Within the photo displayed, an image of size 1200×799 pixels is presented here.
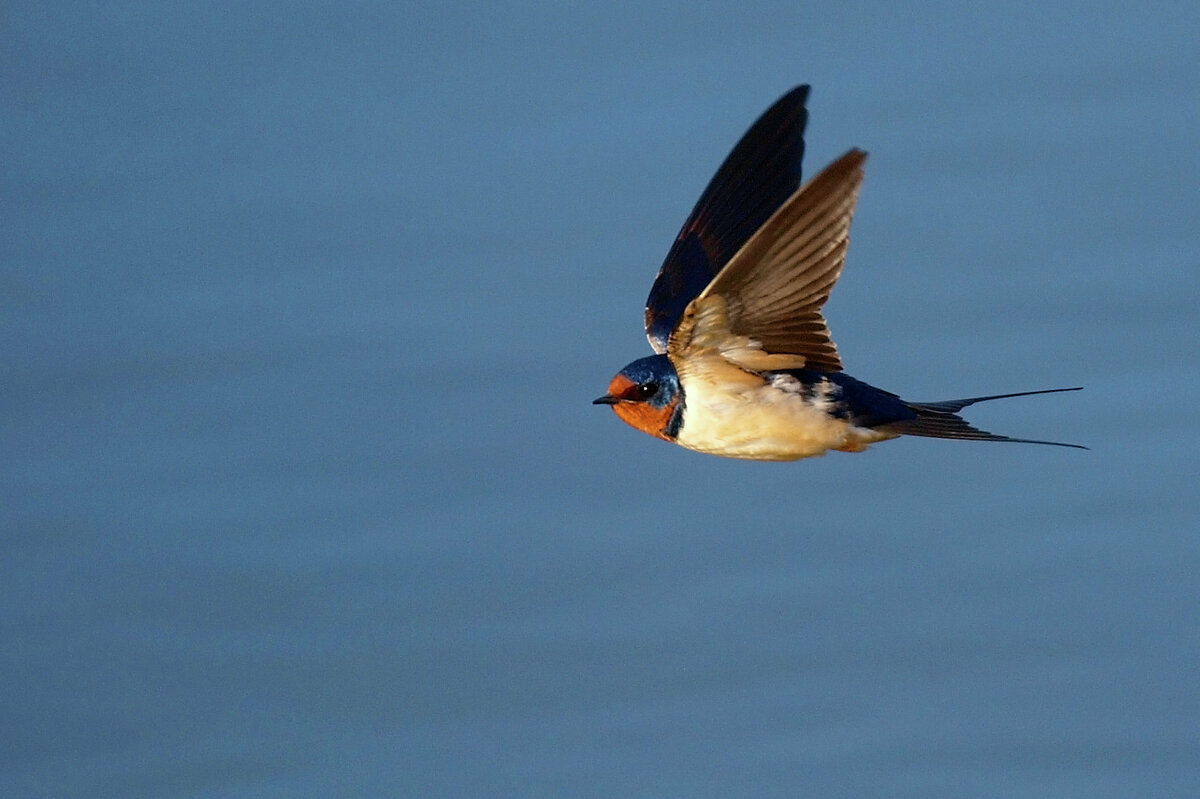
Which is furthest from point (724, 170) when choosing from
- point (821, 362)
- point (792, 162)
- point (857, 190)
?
point (857, 190)

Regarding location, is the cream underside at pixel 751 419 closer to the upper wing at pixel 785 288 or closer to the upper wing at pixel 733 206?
the upper wing at pixel 785 288

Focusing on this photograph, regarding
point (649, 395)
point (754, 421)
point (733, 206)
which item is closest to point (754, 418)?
point (754, 421)

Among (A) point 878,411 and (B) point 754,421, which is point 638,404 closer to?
(B) point 754,421

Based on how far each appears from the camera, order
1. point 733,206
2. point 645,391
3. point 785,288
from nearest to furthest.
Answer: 1. point 785,288
2. point 645,391
3. point 733,206

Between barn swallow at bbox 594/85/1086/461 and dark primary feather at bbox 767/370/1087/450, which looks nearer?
barn swallow at bbox 594/85/1086/461

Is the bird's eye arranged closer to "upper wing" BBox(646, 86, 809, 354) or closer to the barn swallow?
the barn swallow

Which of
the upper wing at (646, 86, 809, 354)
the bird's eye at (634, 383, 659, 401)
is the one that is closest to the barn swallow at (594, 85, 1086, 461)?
the bird's eye at (634, 383, 659, 401)
